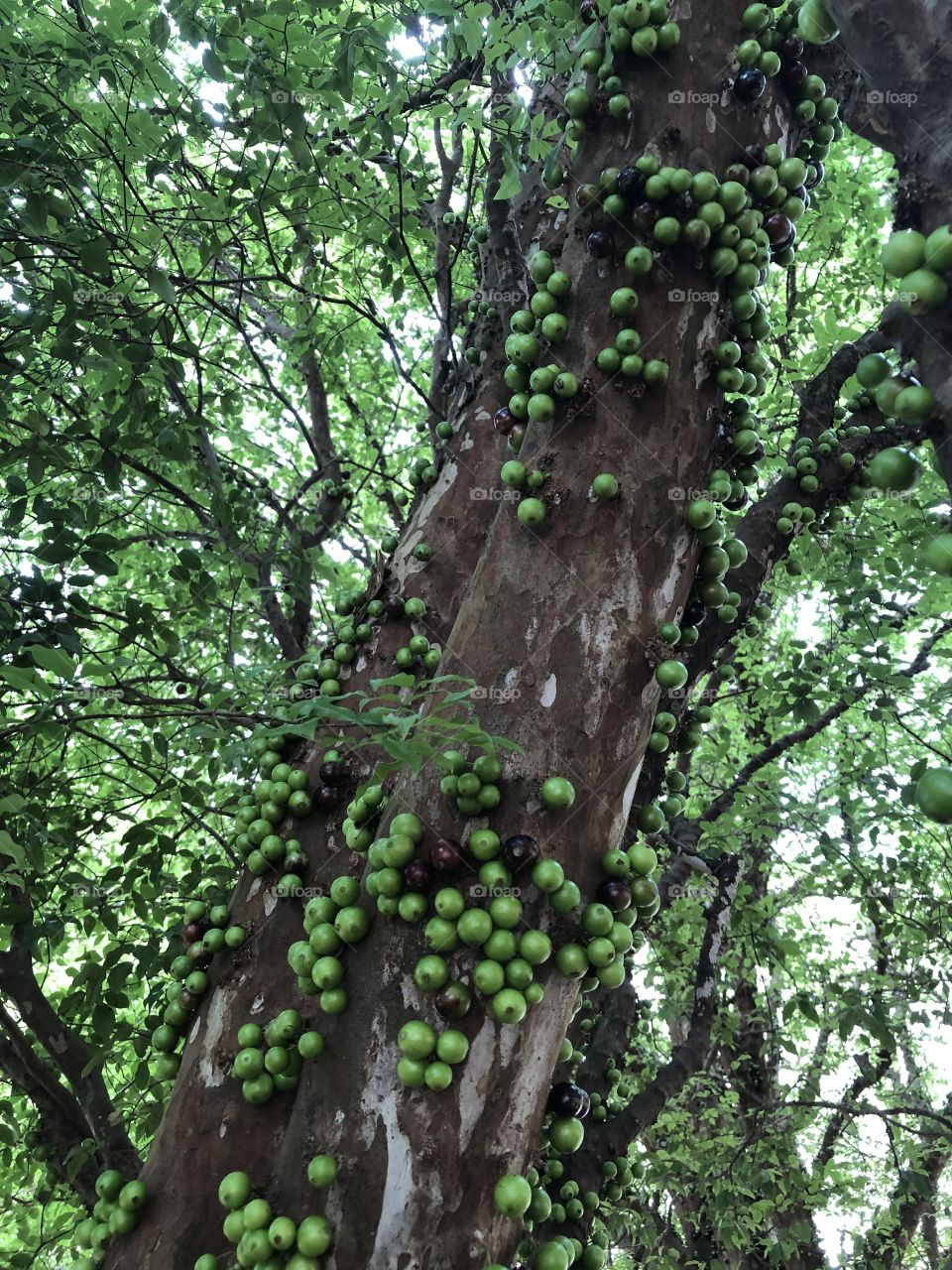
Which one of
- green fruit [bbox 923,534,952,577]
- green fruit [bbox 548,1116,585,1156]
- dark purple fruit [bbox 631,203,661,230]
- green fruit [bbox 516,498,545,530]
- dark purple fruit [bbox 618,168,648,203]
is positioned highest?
dark purple fruit [bbox 618,168,648,203]

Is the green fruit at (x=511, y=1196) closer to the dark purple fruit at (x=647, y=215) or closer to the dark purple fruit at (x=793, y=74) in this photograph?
the dark purple fruit at (x=647, y=215)

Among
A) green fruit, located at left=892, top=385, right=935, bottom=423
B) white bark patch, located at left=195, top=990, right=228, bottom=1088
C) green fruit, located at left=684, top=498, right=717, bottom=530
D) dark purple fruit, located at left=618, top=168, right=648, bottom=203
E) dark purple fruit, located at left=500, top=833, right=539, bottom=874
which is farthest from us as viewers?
dark purple fruit, located at left=618, top=168, right=648, bottom=203

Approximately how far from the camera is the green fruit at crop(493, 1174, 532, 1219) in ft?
6.05

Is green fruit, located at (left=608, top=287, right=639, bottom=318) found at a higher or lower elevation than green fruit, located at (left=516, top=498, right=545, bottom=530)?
higher

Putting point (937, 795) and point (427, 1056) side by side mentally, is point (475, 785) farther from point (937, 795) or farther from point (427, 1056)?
point (937, 795)

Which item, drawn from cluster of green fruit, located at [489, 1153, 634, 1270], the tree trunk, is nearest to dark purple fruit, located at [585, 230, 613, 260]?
the tree trunk

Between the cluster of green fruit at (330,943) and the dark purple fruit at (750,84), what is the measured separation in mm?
2670

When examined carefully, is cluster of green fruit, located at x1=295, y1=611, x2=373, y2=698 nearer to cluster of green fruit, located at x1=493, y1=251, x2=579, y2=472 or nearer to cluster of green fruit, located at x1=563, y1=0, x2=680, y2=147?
cluster of green fruit, located at x1=493, y1=251, x2=579, y2=472

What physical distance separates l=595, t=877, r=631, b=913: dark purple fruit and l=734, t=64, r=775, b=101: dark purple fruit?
2451mm

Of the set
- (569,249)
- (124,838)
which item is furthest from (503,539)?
(124,838)

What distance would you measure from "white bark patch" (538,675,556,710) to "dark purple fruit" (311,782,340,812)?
95cm

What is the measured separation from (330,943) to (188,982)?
0.73 meters

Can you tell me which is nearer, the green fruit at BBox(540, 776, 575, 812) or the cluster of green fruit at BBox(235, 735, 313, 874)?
the green fruit at BBox(540, 776, 575, 812)

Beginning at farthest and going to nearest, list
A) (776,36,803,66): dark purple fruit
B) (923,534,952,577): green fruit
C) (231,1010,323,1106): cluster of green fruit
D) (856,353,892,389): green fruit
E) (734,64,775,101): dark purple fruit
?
(776,36,803,66): dark purple fruit, (734,64,775,101): dark purple fruit, (231,1010,323,1106): cluster of green fruit, (856,353,892,389): green fruit, (923,534,952,577): green fruit
